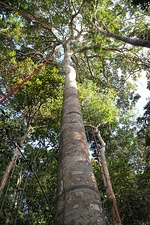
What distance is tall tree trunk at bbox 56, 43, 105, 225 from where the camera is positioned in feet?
3.97

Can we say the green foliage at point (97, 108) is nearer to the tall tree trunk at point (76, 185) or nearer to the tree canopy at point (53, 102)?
the tree canopy at point (53, 102)

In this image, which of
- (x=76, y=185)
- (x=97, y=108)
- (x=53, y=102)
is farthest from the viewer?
(x=97, y=108)

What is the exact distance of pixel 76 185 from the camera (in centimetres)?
147

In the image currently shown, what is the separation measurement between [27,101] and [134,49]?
273 inches

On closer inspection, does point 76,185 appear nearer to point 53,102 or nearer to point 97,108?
point 53,102

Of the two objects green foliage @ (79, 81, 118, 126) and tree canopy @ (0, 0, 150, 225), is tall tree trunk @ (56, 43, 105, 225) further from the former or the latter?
green foliage @ (79, 81, 118, 126)

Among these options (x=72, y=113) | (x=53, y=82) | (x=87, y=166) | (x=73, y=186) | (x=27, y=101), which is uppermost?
(x=53, y=82)

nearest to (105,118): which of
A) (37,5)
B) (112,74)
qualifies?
(112,74)

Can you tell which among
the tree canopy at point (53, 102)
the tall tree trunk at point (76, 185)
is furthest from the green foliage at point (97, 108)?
the tall tree trunk at point (76, 185)

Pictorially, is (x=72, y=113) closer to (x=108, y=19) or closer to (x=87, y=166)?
(x=87, y=166)

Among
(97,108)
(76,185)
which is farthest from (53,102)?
(76,185)

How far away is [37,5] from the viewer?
11070 millimetres

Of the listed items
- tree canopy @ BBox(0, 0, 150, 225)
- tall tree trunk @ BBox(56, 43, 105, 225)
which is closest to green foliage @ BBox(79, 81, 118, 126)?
tree canopy @ BBox(0, 0, 150, 225)

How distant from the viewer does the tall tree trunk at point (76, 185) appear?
1.21m
